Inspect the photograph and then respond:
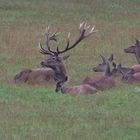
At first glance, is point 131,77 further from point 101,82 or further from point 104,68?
point 104,68

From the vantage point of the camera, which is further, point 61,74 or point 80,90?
point 61,74

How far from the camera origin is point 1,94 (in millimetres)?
14023

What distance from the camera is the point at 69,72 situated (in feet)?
59.2

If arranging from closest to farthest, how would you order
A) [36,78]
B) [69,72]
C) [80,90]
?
1. [80,90]
2. [36,78]
3. [69,72]

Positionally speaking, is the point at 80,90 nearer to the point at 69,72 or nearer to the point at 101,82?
the point at 101,82

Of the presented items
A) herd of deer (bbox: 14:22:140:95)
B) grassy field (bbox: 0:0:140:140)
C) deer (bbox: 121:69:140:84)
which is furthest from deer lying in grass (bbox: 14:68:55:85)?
deer (bbox: 121:69:140:84)

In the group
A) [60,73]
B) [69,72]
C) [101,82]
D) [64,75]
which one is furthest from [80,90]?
[69,72]

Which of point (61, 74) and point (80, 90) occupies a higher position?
point (61, 74)

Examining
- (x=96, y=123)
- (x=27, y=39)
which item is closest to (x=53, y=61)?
(x=96, y=123)

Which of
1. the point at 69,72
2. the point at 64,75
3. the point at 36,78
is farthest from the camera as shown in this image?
the point at 69,72

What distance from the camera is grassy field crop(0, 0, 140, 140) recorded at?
11109 mm

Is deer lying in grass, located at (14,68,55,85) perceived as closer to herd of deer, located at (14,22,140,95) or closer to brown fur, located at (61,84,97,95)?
herd of deer, located at (14,22,140,95)

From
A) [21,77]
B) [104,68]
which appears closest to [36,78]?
[21,77]

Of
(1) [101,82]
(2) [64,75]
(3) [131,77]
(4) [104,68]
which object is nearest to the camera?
(1) [101,82]
